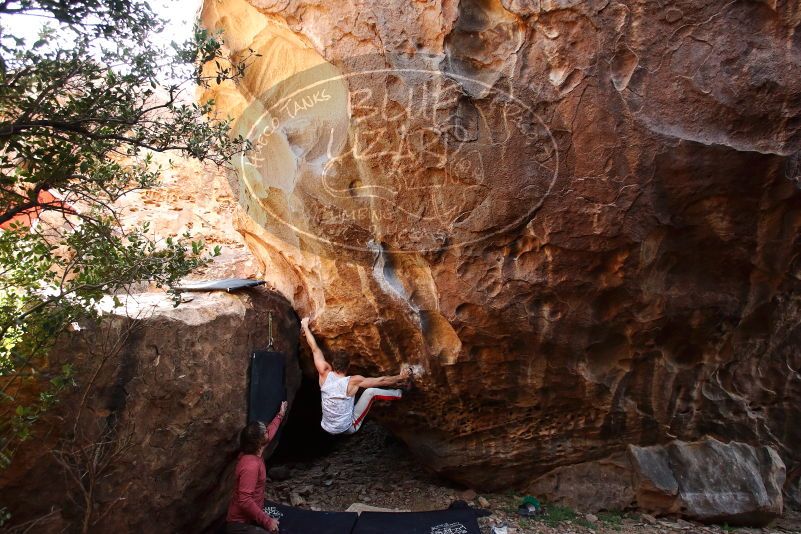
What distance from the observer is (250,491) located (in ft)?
14.5

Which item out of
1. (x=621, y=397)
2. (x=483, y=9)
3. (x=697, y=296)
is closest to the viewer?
(x=483, y=9)

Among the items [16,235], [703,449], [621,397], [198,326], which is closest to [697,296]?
[621,397]

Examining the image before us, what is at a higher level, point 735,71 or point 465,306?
point 735,71

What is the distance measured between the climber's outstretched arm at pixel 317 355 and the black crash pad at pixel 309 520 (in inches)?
42.9

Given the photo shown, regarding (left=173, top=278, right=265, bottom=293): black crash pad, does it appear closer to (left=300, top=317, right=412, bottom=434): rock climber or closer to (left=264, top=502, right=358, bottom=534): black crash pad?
(left=300, top=317, right=412, bottom=434): rock climber

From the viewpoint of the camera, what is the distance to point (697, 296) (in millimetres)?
5027

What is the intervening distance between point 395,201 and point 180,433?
2251 millimetres

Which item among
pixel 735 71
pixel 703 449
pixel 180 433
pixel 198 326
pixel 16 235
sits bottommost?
pixel 703 449

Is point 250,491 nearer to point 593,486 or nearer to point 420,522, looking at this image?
point 420,522

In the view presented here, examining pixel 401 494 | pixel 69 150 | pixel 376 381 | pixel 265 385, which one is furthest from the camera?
pixel 401 494

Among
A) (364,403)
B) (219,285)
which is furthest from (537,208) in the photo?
(219,285)

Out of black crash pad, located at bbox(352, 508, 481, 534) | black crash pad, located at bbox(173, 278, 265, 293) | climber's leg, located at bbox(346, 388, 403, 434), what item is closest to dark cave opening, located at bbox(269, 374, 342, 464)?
climber's leg, located at bbox(346, 388, 403, 434)

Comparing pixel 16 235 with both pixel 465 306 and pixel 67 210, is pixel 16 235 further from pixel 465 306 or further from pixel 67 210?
pixel 465 306

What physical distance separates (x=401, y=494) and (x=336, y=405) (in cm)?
140
